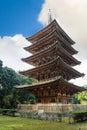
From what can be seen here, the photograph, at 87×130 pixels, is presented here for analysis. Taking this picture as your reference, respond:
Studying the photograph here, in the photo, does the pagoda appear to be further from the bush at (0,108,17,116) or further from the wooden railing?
the bush at (0,108,17,116)

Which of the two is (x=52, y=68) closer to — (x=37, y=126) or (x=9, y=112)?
(x=9, y=112)

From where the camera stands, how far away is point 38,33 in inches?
1460

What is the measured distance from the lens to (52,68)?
104ft

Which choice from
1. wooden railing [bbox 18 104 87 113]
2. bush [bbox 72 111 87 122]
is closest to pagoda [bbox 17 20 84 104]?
wooden railing [bbox 18 104 87 113]

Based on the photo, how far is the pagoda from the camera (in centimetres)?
3027

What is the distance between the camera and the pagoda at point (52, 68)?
30.3 m

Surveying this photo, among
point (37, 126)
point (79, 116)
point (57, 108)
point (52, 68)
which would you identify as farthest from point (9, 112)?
point (37, 126)

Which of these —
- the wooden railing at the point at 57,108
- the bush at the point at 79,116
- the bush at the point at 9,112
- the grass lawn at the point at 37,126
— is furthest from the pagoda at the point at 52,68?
the grass lawn at the point at 37,126

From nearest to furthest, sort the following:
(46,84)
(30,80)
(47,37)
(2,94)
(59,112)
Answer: (59,112)
(46,84)
(47,37)
(2,94)
(30,80)

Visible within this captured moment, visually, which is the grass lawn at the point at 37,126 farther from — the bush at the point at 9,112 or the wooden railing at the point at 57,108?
the bush at the point at 9,112

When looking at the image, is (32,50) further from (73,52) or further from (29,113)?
(29,113)

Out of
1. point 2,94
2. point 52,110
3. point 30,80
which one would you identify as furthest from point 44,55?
point 30,80

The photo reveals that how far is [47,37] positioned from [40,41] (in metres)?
1.83

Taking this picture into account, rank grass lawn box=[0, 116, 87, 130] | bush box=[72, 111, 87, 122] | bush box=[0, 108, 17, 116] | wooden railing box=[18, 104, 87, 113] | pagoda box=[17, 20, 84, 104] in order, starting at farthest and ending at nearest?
1. bush box=[0, 108, 17, 116]
2. pagoda box=[17, 20, 84, 104]
3. wooden railing box=[18, 104, 87, 113]
4. bush box=[72, 111, 87, 122]
5. grass lawn box=[0, 116, 87, 130]
